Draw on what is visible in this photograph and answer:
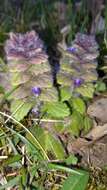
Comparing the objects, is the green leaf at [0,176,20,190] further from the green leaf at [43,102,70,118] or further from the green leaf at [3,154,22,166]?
the green leaf at [43,102,70,118]

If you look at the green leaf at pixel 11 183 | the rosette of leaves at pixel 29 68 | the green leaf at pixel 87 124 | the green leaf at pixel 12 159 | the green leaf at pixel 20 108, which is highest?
the rosette of leaves at pixel 29 68

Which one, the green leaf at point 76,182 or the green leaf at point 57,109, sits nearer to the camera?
the green leaf at point 76,182

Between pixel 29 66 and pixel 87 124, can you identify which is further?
pixel 87 124

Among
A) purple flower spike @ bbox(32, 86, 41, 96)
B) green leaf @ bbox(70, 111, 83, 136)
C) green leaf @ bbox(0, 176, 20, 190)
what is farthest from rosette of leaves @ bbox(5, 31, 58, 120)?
green leaf @ bbox(0, 176, 20, 190)

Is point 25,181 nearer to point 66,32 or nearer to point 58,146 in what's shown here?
point 58,146

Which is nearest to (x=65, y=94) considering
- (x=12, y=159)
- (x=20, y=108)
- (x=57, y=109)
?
(x=57, y=109)

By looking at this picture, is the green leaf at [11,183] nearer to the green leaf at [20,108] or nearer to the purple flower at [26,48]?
the green leaf at [20,108]

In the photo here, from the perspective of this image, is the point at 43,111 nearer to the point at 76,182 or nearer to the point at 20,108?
the point at 20,108

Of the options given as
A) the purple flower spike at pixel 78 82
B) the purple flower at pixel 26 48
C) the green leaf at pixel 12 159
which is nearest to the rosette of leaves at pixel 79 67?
the purple flower spike at pixel 78 82
